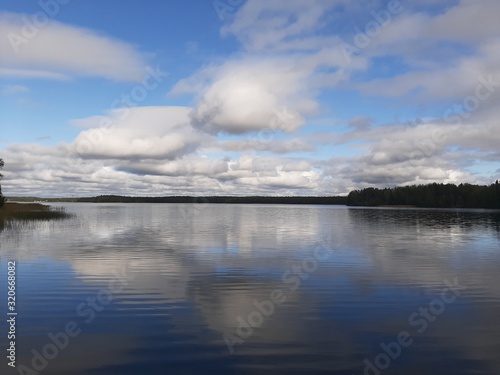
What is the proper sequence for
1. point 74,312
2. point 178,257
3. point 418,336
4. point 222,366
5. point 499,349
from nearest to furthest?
point 222,366, point 499,349, point 418,336, point 74,312, point 178,257


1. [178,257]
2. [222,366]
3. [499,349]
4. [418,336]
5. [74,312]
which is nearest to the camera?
Answer: [222,366]

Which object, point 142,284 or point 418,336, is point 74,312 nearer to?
point 142,284

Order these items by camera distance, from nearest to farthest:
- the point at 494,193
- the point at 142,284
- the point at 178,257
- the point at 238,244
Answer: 1. the point at 142,284
2. the point at 178,257
3. the point at 238,244
4. the point at 494,193

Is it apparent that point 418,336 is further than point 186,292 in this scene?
No

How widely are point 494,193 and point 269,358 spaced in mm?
212930

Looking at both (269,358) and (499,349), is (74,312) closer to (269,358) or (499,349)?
(269,358)

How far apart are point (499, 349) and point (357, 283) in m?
10.6

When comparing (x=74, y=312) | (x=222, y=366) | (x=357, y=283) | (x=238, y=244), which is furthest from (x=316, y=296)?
(x=238, y=244)

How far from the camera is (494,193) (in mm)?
193000

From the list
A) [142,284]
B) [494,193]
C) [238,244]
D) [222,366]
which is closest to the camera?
[222,366]

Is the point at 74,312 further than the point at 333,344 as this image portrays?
Yes

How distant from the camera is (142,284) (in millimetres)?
23516

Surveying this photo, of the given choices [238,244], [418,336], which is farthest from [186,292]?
[238,244]

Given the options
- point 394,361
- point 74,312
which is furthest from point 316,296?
point 74,312
